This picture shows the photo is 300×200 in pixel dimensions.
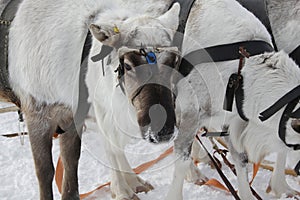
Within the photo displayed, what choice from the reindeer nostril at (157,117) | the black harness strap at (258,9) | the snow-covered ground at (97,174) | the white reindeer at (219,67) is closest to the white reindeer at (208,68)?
the white reindeer at (219,67)

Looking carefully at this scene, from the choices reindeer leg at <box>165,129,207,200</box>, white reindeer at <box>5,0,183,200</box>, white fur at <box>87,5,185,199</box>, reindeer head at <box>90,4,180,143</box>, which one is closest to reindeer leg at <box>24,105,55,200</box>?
white reindeer at <box>5,0,183,200</box>

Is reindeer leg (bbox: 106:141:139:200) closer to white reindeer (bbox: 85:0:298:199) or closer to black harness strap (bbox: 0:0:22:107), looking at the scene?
white reindeer (bbox: 85:0:298:199)

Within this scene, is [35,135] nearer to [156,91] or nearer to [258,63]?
[156,91]

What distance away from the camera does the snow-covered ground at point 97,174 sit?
3.86 meters

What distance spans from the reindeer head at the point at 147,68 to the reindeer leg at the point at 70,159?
1066mm

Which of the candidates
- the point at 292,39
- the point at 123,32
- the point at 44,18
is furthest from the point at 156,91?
the point at 292,39

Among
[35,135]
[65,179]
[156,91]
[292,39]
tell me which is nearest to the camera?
[156,91]

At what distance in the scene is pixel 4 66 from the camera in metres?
3.16

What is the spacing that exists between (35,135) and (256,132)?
5.42 ft

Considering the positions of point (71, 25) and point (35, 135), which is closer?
point (71, 25)

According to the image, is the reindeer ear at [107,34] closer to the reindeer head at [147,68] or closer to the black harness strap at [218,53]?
the reindeer head at [147,68]

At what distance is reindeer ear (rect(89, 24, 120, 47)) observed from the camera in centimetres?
244

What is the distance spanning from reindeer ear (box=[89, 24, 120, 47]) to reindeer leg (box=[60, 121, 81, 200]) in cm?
111

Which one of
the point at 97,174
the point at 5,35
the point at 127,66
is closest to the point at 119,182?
the point at 97,174
